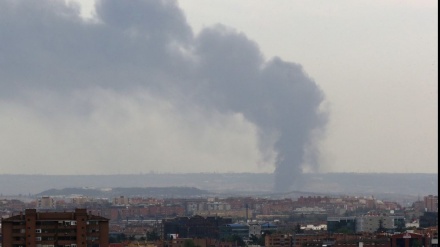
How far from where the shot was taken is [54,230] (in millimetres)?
28859

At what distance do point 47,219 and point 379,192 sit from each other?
143 m

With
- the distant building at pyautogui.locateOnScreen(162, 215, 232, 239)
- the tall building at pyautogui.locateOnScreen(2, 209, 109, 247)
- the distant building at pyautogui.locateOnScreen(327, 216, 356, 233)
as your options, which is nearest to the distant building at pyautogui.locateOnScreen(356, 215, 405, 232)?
the distant building at pyautogui.locateOnScreen(327, 216, 356, 233)

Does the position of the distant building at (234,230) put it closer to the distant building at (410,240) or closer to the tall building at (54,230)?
the distant building at (410,240)

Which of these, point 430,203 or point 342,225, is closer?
point 342,225

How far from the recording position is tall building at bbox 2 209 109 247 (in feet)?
93.0

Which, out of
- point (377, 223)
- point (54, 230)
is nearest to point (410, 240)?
point (54, 230)

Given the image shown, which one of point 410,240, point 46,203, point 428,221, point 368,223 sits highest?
point 46,203

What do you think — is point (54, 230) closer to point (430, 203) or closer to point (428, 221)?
point (428, 221)

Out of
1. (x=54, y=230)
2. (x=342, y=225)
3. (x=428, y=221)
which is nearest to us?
(x=54, y=230)

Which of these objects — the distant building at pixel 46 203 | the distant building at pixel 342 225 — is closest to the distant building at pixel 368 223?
the distant building at pixel 342 225

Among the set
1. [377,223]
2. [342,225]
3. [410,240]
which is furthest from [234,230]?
[410,240]

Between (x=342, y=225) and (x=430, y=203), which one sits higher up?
(x=430, y=203)

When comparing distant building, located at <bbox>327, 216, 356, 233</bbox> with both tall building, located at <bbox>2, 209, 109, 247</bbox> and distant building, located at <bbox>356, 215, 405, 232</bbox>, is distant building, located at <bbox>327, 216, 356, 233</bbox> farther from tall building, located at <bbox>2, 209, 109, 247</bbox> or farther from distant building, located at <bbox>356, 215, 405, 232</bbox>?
tall building, located at <bbox>2, 209, 109, 247</bbox>

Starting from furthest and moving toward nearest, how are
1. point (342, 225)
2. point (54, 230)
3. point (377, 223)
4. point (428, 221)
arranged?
point (377, 223) → point (342, 225) → point (428, 221) → point (54, 230)
